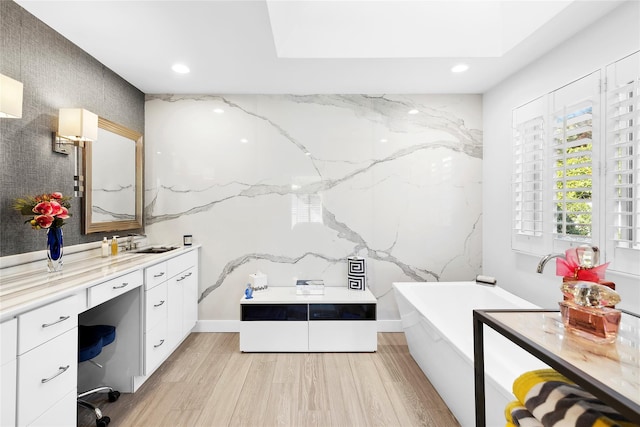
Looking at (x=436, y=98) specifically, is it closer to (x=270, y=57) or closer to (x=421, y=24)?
(x=421, y=24)

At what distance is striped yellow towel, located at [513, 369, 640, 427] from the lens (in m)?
0.75

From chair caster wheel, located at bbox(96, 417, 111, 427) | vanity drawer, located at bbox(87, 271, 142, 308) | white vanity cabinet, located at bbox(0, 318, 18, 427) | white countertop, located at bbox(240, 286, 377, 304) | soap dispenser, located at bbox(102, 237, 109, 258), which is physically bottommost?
chair caster wheel, located at bbox(96, 417, 111, 427)

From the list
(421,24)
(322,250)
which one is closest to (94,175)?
(322,250)

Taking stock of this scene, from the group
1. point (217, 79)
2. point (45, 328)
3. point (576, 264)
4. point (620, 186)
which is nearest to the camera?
→ point (576, 264)

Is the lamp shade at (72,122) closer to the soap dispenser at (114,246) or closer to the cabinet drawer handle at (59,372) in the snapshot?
the soap dispenser at (114,246)

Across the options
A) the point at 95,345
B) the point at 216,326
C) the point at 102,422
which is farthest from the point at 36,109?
the point at 216,326

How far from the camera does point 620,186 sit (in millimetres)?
1876

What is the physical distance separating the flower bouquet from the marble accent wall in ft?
4.70

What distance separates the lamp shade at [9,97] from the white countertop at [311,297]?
2007mm

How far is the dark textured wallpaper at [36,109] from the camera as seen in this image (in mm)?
1907

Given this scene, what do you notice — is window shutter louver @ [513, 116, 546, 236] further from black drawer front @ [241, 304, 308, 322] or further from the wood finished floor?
black drawer front @ [241, 304, 308, 322]

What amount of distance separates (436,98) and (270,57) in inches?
70.9

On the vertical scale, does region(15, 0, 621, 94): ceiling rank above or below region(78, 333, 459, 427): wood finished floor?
above

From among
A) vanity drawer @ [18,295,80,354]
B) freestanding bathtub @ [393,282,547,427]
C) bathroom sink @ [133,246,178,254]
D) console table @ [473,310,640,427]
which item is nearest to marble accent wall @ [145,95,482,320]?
bathroom sink @ [133,246,178,254]
